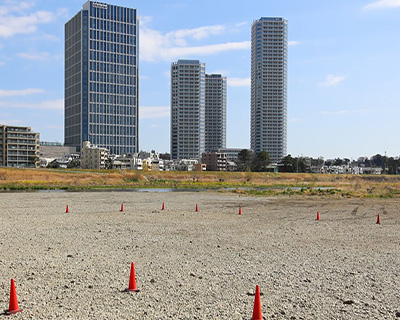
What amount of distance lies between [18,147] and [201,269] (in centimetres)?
17724

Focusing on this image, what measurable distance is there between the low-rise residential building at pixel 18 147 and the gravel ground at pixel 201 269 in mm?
161396

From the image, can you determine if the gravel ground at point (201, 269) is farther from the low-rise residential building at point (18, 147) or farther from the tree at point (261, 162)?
the tree at point (261, 162)

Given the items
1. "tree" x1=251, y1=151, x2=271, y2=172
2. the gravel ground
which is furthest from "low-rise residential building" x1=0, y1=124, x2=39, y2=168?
the gravel ground

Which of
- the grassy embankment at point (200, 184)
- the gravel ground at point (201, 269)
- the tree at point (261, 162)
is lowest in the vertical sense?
the grassy embankment at point (200, 184)

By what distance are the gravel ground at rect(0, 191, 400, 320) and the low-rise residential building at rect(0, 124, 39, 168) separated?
161 meters

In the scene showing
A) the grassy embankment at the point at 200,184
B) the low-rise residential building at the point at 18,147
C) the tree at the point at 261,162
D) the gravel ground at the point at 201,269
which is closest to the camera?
the gravel ground at the point at 201,269

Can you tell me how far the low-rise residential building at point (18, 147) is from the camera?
17288 centimetres

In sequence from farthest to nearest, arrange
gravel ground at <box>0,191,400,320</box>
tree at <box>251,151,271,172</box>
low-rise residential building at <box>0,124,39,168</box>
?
tree at <box>251,151,271,172</box>
low-rise residential building at <box>0,124,39,168</box>
gravel ground at <box>0,191,400,320</box>

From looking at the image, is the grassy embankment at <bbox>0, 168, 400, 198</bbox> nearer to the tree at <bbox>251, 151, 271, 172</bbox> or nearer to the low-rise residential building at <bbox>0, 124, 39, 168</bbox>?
the low-rise residential building at <bbox>0, 124, 39, 168</bbox>

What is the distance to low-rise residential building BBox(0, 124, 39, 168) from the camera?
173 metres

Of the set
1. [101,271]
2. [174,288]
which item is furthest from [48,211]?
[174,288]

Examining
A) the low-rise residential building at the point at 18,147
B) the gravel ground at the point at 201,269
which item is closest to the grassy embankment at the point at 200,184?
the gravel ground at the point at 201,269

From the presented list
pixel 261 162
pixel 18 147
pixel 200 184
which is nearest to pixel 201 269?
pixel 200 184

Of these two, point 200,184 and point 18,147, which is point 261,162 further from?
point 200,184
